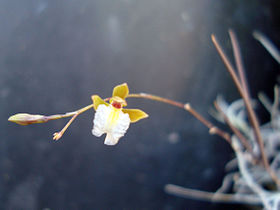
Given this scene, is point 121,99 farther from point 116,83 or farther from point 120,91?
point 116,83

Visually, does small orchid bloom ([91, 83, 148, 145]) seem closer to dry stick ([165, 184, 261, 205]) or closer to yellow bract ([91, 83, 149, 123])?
yellow bract ([91, 83, 149, 123])

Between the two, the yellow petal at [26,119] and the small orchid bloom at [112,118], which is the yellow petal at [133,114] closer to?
Answer: the small orchid bloom at [112,118]

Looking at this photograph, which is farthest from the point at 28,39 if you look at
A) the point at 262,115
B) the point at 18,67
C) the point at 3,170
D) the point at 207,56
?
the point at 262,115

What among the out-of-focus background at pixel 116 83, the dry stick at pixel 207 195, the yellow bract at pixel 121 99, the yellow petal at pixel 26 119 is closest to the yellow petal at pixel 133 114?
the yellow bract at pixel 121 99

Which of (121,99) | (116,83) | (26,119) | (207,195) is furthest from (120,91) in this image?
(207,195)

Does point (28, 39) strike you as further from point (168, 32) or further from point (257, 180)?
point (257, 180)

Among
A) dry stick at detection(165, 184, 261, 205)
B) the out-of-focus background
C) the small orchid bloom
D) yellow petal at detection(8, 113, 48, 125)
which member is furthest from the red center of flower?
dry stick at detection(165, 184, 261, 205)
